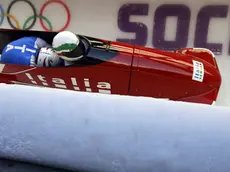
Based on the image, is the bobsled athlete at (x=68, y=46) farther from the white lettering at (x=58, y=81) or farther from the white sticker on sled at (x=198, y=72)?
the white sticker on sled at (x=198, y=72)

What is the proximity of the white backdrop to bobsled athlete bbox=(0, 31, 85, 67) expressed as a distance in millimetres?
715

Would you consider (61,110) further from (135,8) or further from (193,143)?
(135,8)

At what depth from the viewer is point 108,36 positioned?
7.03 ft

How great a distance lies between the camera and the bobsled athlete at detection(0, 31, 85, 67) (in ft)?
4.45

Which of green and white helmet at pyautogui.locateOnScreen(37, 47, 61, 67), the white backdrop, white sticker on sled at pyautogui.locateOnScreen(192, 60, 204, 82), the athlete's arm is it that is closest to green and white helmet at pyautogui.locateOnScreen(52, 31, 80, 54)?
green and white helmet at pyautogui.locateOnScreen(37, 47, 61, 67)

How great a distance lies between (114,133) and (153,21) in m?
1.78

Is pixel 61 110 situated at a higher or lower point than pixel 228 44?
higher

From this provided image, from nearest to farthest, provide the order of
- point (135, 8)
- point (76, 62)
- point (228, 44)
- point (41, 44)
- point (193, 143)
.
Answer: point (193, 143) → point (76, 62) → point (41, 44) → point (228, 44) → point (135, 8)

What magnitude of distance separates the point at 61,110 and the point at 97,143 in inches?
2.8

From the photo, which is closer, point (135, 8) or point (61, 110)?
point (61, 110)

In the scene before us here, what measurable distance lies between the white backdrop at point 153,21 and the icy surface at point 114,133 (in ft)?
5.14

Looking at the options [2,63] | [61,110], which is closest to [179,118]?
[61,110]

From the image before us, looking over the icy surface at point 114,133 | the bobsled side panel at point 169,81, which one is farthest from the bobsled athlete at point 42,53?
the icy surface at point 114,133

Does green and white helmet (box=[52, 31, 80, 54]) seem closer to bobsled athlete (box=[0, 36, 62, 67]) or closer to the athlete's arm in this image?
bobsled athlete (box=[0, 36, 62, 67])
